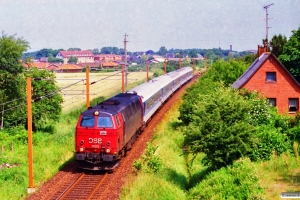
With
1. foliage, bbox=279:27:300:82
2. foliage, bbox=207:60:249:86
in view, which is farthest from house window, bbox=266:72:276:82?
foliage, bbox=207:60:249:86

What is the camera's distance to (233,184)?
16.7 meters

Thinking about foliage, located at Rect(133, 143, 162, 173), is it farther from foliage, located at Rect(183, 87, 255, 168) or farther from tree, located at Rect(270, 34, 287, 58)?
tree, located at Rect(270, 34, 287, 58)

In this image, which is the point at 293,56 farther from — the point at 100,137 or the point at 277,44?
the point at 100,137

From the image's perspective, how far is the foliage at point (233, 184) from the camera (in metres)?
15.8

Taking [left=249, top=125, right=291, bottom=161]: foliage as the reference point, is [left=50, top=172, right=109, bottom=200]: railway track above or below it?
below

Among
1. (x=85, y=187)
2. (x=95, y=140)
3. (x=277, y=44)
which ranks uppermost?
(x=277, y=44)

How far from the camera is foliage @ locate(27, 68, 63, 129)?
117 feet

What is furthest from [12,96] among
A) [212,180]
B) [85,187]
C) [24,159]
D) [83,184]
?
[212,180]

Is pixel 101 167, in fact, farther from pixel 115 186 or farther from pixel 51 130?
pixel 51 130

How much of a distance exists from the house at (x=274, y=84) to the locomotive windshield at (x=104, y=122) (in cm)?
1560

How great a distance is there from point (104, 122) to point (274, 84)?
58.1 ft

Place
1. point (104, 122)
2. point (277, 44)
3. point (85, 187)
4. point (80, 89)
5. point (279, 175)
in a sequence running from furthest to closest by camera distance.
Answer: point (80, 89) < point (277, 44) < point (104, 122) < point (279, 175) < point (85, 187)

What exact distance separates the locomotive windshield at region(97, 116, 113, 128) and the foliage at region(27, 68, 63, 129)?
15432mm

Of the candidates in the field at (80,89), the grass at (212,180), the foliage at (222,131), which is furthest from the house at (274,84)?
the foliage at (222,131)
